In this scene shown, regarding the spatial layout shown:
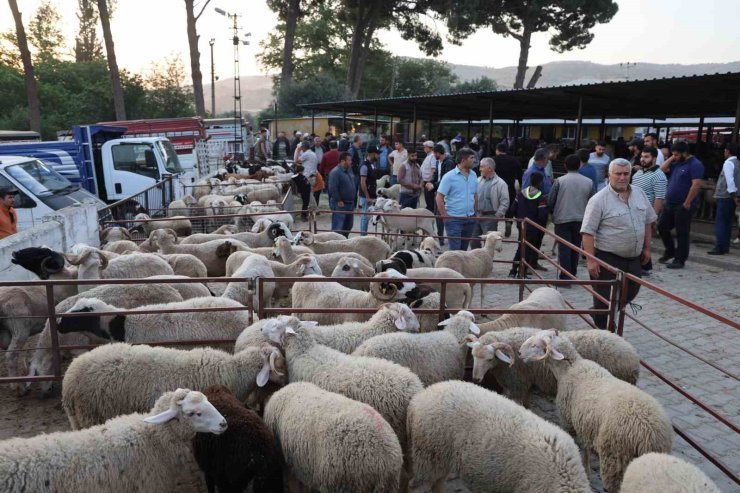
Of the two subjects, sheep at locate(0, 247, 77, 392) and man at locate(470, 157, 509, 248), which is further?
man at locate(470, 157, 509, 248)

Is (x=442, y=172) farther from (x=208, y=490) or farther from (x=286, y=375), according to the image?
(x=208, y=490)

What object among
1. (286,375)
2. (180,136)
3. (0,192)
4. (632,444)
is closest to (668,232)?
(632,444)

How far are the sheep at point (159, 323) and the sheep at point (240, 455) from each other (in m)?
1.67

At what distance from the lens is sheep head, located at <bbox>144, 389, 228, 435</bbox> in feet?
10.8

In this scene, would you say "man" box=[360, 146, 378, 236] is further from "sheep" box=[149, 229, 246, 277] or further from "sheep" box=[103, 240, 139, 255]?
"sheep" box=[103, 240, 139, 255]

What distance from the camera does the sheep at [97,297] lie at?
495cm

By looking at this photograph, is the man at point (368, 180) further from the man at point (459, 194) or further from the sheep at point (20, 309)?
the sheep at point (20, 309)

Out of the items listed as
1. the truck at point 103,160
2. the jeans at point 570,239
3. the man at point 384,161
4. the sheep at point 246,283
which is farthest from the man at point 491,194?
the truck at point 103,160

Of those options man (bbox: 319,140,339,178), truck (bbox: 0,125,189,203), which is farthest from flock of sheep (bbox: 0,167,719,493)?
man (bbox: 319,140,339,178)

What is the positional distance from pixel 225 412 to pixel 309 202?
11.6 m

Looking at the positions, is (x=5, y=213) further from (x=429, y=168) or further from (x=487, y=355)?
(x=429, y=168)

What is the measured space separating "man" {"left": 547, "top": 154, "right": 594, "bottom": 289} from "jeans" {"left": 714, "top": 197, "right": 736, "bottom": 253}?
12.3ft

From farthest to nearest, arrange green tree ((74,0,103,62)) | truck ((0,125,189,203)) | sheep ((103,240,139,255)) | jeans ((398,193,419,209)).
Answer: green tree ((74,0,103,62)), truck ((0,125,189,203)), jeans ((398,193,419,209)), sheep ((103,240,139,255))

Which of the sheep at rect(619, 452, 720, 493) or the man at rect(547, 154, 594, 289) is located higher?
the man at rect(547, 154, 594, 289)
